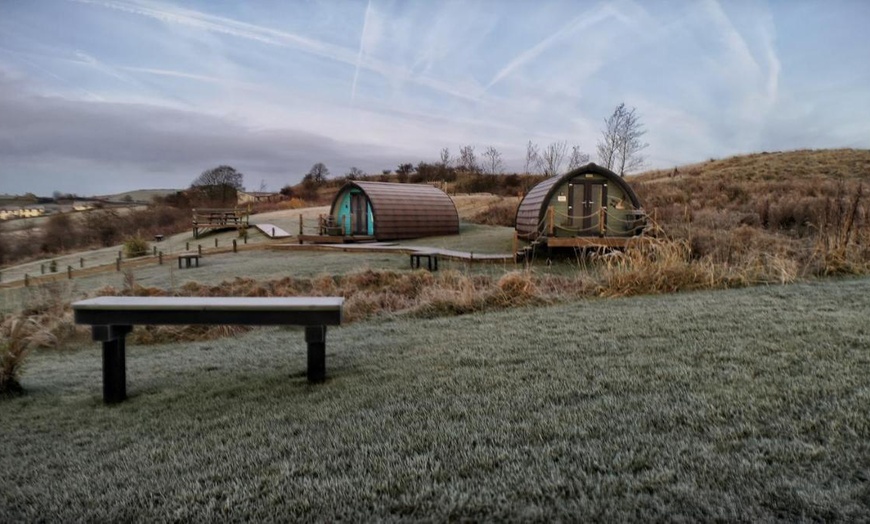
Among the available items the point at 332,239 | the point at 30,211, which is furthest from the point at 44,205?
the point at 332,239

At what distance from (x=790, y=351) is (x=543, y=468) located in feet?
8.63

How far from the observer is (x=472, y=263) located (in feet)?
42.6

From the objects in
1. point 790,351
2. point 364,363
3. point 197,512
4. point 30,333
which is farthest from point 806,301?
point 30,333

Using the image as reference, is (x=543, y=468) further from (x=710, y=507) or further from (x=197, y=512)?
(x=197, y=512)

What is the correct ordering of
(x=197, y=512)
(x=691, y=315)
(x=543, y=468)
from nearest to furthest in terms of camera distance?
(x=197, y=512) < (x=543, y=468) < (x=691, y=315)

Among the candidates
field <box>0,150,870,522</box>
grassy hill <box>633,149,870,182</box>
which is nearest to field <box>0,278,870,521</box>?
field <box>0,150,870,522</box>

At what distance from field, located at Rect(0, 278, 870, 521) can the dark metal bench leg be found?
14 centimetres

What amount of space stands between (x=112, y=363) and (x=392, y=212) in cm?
1726

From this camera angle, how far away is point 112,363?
156 inches

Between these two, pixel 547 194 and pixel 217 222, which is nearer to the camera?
pixel 547 194

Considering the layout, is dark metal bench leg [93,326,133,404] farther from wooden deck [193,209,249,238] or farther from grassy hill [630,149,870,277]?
wooden deck [193,209,249,238]

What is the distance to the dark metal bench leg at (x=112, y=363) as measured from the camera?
3941 mm

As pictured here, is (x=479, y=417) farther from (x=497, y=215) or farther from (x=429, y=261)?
(x=497, y=215)

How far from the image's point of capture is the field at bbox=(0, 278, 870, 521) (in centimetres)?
206
